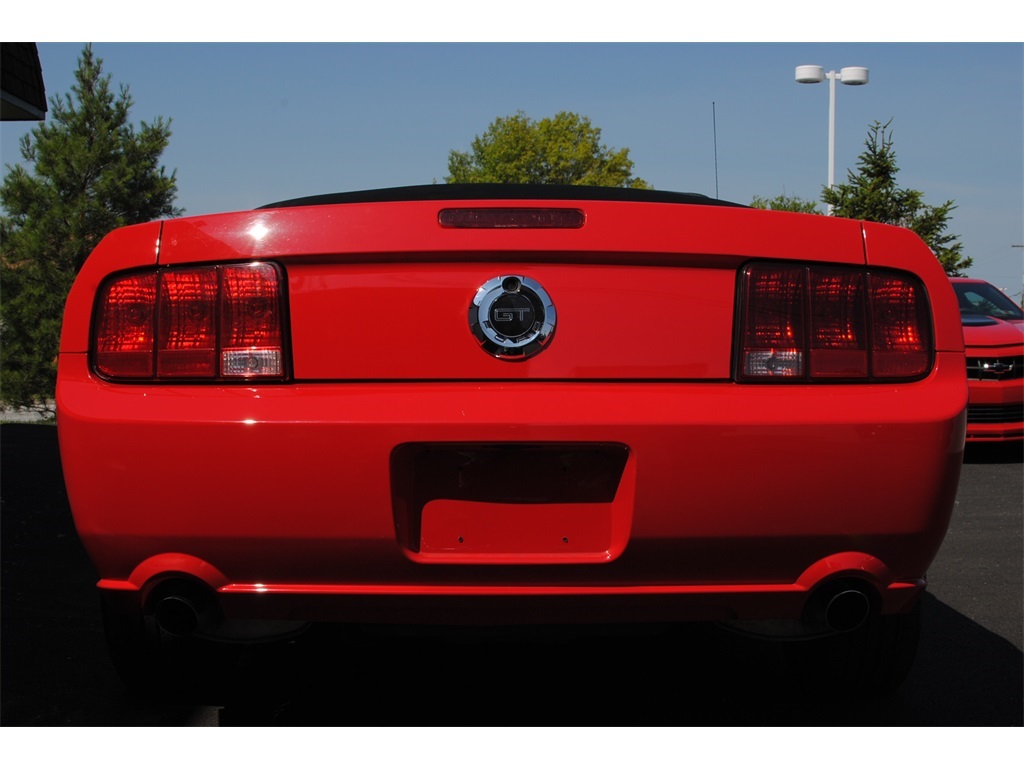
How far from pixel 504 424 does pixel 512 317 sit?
0.81 feet

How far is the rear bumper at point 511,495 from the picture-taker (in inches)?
109

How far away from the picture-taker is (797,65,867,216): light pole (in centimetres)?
2909

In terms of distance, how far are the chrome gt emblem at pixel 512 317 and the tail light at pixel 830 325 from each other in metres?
0.46

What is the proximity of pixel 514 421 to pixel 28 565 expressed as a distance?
4.22m

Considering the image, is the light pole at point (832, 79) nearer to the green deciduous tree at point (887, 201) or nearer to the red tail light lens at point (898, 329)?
the green deciduous tree at point (887, 201)

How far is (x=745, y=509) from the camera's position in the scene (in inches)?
110

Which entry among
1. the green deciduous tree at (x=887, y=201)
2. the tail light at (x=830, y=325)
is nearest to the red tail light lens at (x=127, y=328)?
the tail light at (x=830, y=325)

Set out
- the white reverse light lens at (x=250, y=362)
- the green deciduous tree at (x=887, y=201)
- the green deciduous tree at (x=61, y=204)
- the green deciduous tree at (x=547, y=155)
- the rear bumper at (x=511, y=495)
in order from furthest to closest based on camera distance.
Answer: the green deciduous tree at (x=547, y=155)
the green deciduous tree at (x=61, y=204)
the green deciduous tree at (x=887, y=201)
the white reverse light lens at (x=250, y=362)
the rear bumper at (x=511, y=495)

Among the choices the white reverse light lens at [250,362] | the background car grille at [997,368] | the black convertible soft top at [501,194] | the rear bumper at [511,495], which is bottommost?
the background car grille at [997,368]

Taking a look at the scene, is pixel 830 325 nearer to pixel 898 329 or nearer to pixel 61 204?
pixel 898 329

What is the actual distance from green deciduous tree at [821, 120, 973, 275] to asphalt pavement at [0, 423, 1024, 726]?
72.8ft

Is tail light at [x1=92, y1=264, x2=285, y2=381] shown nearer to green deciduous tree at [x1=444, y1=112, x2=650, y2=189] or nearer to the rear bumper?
the rear bumper

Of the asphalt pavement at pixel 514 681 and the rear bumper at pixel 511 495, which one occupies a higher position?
the rear bumper at pixel 511 495

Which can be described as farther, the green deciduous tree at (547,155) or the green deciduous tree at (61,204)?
the green deciduous tree at (547,155)
